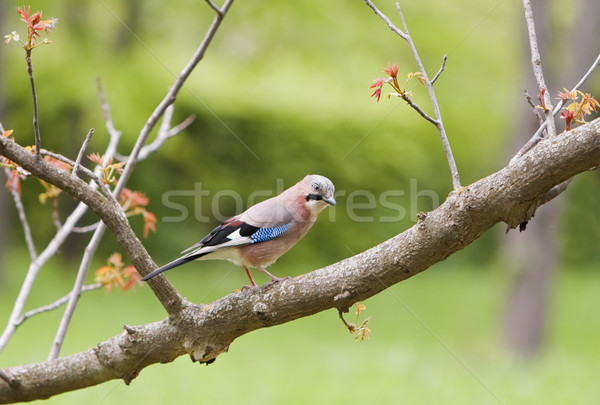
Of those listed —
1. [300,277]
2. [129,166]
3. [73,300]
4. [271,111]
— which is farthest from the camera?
[271,111]

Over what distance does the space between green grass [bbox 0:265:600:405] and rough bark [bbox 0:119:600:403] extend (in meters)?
4.44

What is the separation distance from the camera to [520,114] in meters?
9.96

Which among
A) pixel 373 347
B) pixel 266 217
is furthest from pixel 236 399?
pixel 266 217

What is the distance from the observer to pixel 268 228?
3902 mm

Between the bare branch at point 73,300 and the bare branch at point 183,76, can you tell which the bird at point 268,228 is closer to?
the bare branch at point 73,300

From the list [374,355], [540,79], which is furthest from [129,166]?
[374,355]

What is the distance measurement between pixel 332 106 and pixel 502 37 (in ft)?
21.0

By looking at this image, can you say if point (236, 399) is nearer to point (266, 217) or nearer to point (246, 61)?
point (266, 217)

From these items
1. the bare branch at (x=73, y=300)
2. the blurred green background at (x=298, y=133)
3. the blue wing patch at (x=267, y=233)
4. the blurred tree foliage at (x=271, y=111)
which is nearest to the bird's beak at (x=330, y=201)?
the blue wing patch at (x=267, y=233)

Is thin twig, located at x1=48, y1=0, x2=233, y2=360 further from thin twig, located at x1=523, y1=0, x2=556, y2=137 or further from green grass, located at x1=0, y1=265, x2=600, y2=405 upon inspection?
green grass, located at x1=0, y1=265, x2=600, y2=405

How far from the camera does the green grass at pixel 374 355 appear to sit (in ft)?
25.1

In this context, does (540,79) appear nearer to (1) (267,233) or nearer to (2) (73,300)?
(1) (267,233)

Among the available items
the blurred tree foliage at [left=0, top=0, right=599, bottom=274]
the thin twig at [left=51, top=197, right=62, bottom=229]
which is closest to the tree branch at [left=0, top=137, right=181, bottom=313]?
the thin twig at [left=51, top=197, right=62, bottom=229]

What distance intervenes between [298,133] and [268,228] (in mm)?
12995
